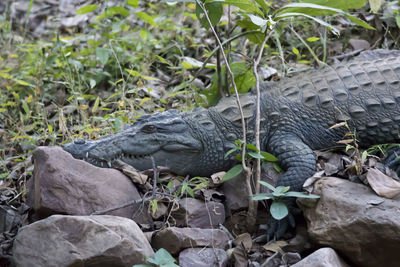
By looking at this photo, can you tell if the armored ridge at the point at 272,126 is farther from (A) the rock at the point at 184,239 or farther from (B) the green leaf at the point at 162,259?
(B) the green leaf at the point at 162,259

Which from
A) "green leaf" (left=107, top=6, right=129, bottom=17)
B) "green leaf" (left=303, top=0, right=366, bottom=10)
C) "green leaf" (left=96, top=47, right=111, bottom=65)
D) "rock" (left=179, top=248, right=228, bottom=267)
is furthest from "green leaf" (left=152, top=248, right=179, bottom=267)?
"green leaf" (left=107, top=6, right=129, bottom=17)

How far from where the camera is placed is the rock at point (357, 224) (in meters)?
2.64

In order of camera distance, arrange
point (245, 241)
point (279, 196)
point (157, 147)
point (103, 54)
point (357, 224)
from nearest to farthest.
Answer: point (357, 224) → point (279, 196) → point (245, 241) → point (157, 147) → point (103, 54)

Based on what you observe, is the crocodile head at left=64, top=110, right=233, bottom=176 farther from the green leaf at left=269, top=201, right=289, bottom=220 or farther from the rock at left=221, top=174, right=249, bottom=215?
the green leaf at left=269, top=201, right=289, bottom=220

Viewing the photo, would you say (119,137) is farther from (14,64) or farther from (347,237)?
(14,64)

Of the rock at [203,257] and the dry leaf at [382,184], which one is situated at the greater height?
the dry leaf at [382,184]

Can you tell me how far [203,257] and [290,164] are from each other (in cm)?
103

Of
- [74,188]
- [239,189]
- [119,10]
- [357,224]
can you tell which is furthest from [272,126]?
[119,10]

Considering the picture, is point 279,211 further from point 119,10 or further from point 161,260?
point 119,10

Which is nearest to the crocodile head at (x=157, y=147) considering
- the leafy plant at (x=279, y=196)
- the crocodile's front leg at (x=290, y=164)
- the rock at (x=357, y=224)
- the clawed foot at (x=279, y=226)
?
the crocodile's front leg at (x=290, y=164)

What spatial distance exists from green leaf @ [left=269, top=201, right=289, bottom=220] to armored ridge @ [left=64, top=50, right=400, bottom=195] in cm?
74

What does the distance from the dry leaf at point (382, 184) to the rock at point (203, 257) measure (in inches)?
39.4

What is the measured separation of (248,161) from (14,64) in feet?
13.6

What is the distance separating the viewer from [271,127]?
379 cm
